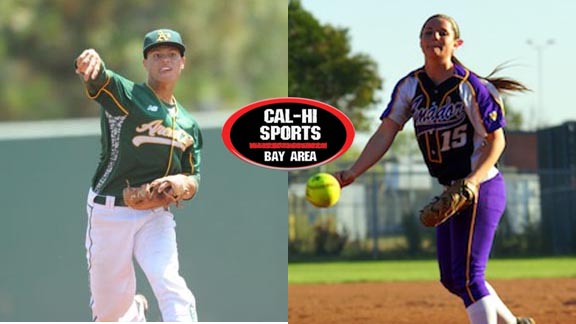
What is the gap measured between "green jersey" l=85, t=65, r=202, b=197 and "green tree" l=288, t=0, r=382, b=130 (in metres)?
11.5

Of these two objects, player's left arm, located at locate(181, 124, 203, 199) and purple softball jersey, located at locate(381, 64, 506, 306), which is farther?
player's left arm, located at locate(181, 124, 203, 199)

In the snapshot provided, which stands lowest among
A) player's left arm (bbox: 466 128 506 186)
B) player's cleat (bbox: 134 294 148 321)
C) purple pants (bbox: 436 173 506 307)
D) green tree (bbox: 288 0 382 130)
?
player's cleat (bbox: 134 294 148 321)

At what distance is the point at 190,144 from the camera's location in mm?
5629

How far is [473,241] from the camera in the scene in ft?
14.8

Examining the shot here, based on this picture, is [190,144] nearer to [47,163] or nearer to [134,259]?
[134,259]

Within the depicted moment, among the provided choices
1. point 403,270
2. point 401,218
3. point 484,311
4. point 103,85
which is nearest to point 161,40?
point 103,85

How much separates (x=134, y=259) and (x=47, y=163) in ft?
4.18

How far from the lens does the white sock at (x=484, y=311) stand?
14.7 feet

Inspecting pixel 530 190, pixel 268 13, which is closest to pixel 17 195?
pixel 268 13

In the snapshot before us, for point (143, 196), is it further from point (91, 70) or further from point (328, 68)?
point (328, 68)

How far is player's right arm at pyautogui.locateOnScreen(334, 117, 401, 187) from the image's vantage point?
4797 millimetres

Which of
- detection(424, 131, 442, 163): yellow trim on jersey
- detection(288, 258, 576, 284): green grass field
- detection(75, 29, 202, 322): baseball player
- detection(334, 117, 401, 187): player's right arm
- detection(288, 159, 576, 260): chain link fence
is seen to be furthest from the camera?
detection(288, 159, 576, 260): chain link fence

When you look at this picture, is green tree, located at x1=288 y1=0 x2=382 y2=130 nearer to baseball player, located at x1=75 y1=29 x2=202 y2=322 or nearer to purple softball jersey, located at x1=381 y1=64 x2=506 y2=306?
baseball player, located at x1=75 y1=29 x2=202 y2=322

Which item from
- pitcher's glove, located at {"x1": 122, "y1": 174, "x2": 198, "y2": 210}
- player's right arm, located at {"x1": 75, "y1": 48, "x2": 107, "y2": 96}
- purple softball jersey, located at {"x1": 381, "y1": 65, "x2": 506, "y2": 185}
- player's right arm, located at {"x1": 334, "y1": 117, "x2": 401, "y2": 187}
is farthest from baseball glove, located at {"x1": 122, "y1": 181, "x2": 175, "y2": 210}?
purple softball jersey, located at {"x1": 381, "y1": 65, "x2": 506, "y2": 185}
